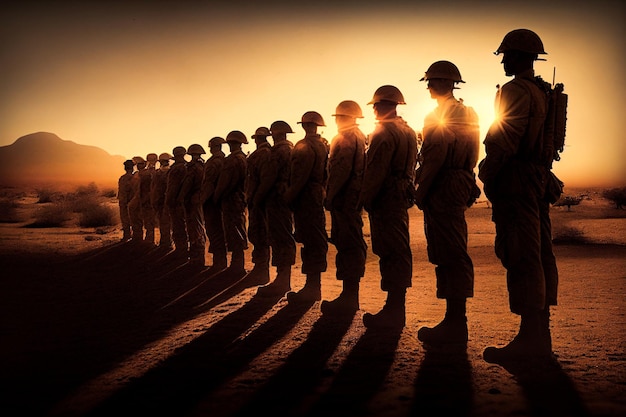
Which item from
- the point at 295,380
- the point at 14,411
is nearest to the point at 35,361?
the point at 14,411

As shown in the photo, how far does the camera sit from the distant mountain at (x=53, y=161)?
491 feet

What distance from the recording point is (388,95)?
23.0 ft

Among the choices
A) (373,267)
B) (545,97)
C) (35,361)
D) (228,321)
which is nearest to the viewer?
(545,97)

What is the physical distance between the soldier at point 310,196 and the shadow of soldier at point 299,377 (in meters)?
1.82

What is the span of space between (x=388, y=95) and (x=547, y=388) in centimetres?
419

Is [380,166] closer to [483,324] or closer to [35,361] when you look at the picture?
[483,324]

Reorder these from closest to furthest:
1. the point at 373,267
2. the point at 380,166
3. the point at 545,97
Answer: the point at 545,97, the point at 380,166, the point at 373,267

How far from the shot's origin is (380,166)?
22.1 feet

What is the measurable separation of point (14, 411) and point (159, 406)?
49.4 inches

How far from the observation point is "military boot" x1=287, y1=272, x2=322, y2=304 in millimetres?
8453

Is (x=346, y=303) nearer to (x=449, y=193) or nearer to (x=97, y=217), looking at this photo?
(x=449, y=193)

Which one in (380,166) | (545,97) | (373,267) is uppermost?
(545,97)

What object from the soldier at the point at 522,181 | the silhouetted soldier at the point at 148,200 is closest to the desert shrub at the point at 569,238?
the soldier at the point at 522,181

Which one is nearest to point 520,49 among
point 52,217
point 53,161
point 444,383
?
point 444,383
